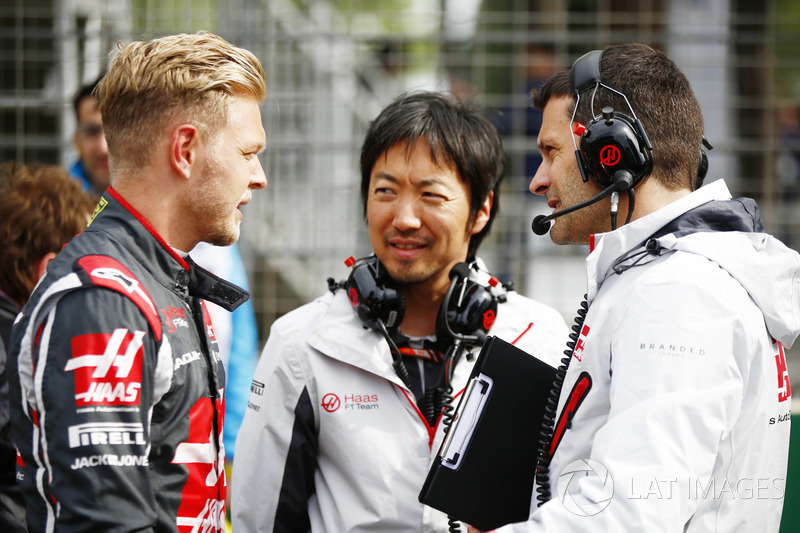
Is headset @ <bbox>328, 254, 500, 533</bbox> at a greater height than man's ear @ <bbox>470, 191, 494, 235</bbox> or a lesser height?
lesser

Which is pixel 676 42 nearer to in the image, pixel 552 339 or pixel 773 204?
pixel 773 204

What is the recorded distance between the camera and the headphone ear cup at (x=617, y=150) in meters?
2.10

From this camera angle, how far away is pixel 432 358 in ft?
9.46

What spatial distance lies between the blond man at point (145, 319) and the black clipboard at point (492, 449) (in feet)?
2.05

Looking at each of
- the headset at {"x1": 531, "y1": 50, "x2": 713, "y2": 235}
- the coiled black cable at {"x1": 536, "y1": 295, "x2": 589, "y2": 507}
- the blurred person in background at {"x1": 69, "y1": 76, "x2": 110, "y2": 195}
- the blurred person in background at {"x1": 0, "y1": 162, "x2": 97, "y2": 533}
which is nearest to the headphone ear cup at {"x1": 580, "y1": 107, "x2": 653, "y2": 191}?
the headset at {"x1": 531, "y1": 50, "x2": 713, "y2": 235}

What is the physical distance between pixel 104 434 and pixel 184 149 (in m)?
0.79

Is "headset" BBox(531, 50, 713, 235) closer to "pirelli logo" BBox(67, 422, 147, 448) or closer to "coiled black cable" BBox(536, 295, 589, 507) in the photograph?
"coiled black cable" BBox(536, 295, 589, 507)

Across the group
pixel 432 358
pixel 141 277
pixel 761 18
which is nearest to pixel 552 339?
pixel 432 358

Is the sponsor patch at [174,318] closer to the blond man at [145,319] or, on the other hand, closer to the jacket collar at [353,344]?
the blond man at [145,319]

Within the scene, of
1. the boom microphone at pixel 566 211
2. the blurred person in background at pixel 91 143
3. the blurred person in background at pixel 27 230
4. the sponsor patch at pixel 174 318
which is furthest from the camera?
the blurred person in background at pixel 91 143

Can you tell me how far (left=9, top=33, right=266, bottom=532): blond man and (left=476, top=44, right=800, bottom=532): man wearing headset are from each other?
0.88 m

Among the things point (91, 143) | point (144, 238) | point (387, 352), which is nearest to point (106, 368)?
point (144, 238)

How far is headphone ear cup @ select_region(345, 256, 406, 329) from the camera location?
2779 mm

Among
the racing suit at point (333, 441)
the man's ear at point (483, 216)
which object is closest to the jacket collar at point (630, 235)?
the racing suit at point (333, 441)
